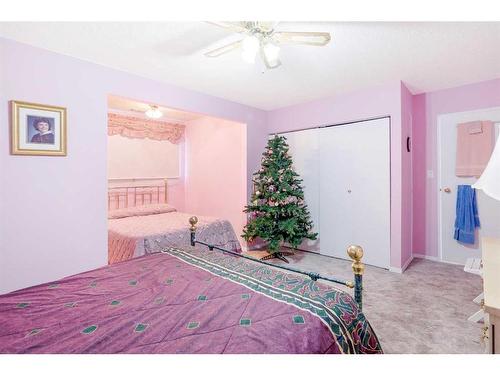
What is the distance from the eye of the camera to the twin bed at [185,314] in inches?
38.2

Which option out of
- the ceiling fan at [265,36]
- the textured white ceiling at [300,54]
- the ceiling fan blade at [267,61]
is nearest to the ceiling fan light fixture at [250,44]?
the ceiling fan at [265,36]

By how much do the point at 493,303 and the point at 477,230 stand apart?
3189mm

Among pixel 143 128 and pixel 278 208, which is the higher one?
pixel 143 128

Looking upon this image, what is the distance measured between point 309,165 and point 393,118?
4.52 feet

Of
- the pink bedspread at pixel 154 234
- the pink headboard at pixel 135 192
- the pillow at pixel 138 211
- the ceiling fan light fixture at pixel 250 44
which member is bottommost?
the pink bedspread at pixel 154 234

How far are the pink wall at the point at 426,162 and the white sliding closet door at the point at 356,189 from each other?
0.80 m

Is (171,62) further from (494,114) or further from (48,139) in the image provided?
(494,114)

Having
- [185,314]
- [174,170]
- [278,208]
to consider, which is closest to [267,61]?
[185,314]

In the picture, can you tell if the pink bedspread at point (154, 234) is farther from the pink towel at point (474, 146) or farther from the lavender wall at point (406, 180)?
the pink towel at point (474, 146)

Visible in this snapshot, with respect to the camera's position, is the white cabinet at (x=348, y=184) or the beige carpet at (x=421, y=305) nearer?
the beige carpet at (x=421, y=305)

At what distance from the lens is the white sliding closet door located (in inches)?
139

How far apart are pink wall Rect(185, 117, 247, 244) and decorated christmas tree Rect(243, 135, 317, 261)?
1.92 ft

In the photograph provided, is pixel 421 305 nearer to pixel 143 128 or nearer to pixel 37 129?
pixel 37 129

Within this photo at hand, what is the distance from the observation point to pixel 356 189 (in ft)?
12.4
